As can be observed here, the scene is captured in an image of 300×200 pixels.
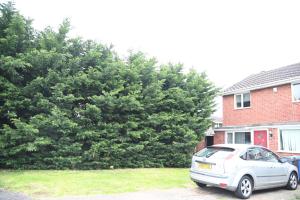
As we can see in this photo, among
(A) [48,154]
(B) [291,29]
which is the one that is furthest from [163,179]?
(B) [291,29]

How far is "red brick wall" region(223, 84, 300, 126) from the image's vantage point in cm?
1755

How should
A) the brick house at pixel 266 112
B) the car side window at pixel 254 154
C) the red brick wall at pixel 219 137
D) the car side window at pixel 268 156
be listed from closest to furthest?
the car side window at pixel 254 154 < the car side window at pixel 268 156 < the brick house at pixel 266 112 < the red brick wall at pixel 219 137

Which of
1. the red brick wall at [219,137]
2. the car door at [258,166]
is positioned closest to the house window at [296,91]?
the red brick wall at [219,137]

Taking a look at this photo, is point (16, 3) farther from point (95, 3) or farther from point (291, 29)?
point (291, 29)

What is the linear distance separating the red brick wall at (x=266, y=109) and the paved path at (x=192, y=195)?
29.5 ft

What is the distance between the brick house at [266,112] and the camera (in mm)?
17031

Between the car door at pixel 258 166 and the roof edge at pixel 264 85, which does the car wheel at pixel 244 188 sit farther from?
the roof edge at pixel 264 85

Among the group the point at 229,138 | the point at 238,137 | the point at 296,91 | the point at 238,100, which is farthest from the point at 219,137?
the point at 296,91

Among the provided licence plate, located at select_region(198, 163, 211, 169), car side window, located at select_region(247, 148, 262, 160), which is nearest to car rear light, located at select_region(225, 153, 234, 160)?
licence plate, located at select_region(198, 163, 211, 169)

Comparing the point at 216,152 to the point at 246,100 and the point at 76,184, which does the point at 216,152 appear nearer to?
the point at 76,184

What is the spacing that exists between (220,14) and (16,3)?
461 inches

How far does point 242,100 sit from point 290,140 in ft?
18.0

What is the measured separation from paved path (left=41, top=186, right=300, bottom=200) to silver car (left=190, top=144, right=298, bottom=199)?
31cm

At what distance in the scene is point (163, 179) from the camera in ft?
37.7
